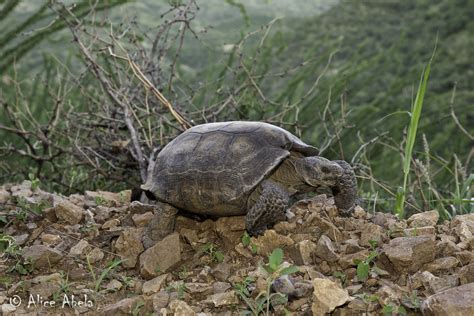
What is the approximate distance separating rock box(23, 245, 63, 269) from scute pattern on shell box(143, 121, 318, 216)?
1.63 ft

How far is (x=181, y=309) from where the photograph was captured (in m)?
2.19

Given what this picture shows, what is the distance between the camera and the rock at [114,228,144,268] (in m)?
2.77

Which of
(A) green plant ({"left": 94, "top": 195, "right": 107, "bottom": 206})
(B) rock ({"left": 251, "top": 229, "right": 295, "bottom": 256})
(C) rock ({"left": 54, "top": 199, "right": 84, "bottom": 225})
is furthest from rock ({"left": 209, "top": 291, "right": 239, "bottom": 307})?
(A) green plant ({"left": 94, "top": 195, "right": 107, "bottom": 206})

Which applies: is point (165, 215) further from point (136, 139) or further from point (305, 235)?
point (136, 139)

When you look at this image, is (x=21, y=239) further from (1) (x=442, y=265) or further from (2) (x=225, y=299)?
(1) (x=442, y=265)

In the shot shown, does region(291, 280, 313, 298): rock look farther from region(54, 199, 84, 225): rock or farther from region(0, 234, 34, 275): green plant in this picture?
region(54, 199, 84, 225): rock

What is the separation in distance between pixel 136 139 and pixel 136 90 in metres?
0.85

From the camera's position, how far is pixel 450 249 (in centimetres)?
244

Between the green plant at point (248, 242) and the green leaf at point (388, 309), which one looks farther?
the green plant at point (248, 242)

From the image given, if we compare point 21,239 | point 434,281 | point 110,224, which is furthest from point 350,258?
point 21,239

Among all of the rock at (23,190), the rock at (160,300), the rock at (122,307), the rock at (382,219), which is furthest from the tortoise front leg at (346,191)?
the rock at (23,190)

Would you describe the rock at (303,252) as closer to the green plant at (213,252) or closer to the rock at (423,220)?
the green plant at (213,252)

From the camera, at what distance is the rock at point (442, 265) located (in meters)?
2.35

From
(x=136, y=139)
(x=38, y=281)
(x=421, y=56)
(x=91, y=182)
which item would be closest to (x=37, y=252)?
(x=38, y=281)
